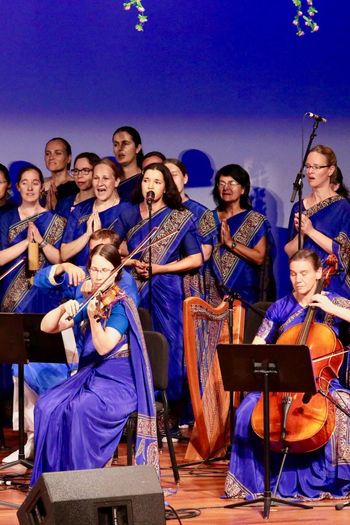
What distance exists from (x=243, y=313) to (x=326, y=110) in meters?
1.94

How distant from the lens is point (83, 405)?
430 centimetres

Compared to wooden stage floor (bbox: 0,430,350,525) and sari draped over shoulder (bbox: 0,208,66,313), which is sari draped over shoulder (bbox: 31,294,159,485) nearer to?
wooden stage floor (bbox: 0,430,350,525)

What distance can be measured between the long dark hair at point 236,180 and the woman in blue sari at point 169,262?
57cm

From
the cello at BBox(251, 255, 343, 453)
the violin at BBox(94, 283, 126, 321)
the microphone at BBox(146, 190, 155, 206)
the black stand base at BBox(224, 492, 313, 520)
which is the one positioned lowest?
the black stand base at BBox(224, 492, 313, 520)

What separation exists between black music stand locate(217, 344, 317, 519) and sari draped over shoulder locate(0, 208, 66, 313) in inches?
75.5

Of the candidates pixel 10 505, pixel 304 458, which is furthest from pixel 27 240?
pixel 304 458

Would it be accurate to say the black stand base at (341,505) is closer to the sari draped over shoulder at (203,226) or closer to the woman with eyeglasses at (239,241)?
the sari draped over shoulder at (203,226)

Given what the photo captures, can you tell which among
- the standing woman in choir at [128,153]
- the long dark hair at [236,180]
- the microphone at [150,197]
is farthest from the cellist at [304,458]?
the standing woman in choir at [128,153]

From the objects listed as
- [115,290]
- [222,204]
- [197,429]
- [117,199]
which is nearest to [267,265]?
[222,204]

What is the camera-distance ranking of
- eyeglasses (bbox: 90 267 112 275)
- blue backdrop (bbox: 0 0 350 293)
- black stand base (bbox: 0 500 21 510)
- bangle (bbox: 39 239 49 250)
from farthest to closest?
blue backdrop (bbox: 0 0 350 293), bangle (bbox: 39 239 49 250), eyeglasses (bbox: 90 267 112 275), black stand base (bbox: 0 500 21 510)

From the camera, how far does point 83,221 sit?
5.96 m

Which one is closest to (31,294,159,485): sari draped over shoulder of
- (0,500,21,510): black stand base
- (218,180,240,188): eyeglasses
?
(0,500,21,510): black stand base

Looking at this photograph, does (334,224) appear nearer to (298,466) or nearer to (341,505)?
(298,466)

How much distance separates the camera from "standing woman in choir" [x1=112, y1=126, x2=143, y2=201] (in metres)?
6.22
